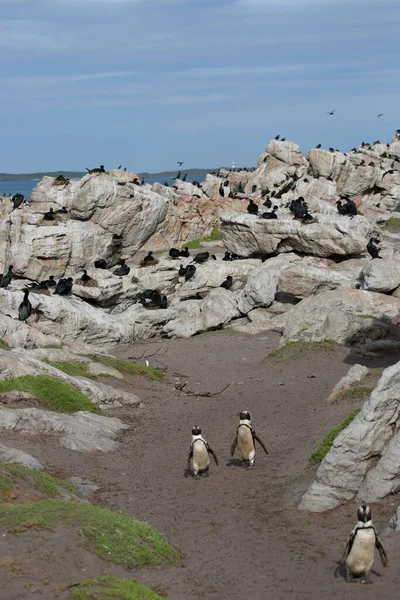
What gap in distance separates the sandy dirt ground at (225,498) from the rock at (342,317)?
129 cm

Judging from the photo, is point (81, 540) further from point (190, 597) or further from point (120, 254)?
point (120, 254)

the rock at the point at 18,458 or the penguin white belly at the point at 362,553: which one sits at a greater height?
the penguin white belly at the point at 362,553

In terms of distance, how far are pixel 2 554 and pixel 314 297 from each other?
2392 centimetres

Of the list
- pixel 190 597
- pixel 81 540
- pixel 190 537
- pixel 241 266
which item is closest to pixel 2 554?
pixel 81 540

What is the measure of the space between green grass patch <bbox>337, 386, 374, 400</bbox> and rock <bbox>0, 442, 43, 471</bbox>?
343 inches

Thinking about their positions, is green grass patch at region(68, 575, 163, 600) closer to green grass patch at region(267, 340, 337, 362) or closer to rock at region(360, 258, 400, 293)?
green grass patch at region(267, 340, 337, 362)

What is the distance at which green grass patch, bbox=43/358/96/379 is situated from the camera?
2397 cm

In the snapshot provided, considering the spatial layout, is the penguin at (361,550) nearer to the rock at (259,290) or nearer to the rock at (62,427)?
the rock at (62,427)

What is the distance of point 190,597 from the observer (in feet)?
35.1

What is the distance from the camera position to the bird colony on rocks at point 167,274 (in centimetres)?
2994

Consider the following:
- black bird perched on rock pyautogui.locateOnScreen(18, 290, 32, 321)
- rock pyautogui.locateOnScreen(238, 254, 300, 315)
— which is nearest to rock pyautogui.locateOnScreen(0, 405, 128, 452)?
black bird perched on rock pyautogui.locateOnScreen(18, 290, 32, 321)

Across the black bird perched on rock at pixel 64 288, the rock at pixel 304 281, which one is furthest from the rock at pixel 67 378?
the rock at pixel 304 281

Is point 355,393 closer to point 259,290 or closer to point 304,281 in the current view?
point 259,290

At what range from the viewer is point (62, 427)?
1838 cm
